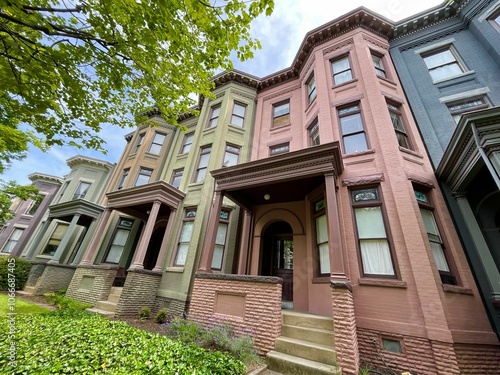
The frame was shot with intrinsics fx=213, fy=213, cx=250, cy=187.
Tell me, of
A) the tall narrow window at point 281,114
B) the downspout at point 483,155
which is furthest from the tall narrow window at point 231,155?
the downspout at point 483,155

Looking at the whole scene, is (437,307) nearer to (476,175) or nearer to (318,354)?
(318,354)

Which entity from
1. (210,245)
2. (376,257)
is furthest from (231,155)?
(376,257)

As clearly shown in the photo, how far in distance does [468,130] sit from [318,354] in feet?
20.5

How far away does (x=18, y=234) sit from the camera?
2073 cm

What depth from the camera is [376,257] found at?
6.01 m

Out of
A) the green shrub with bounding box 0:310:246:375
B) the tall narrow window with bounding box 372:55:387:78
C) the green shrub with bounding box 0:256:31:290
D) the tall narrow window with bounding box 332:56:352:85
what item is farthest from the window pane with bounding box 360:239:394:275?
the green shrub with bounding box 0:256:31:290

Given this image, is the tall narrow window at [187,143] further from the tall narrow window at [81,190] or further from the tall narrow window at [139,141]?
the tall narrow window at [81,190]

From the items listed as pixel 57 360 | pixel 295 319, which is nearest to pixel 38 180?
pixel 57 360

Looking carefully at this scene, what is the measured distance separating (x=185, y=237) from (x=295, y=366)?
6683 mm

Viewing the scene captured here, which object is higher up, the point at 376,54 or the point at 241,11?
the point at 376,54

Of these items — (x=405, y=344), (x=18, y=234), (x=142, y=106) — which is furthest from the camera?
(x=18, y=234)

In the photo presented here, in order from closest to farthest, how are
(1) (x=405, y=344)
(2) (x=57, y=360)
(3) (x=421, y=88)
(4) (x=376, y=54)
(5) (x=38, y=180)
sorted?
(2) (x=57, y=360) → (1) (x=405, y=344) → (3) (x=421, y=88) → (4) (x=376, y=54) → (5) (x=38, y=180)

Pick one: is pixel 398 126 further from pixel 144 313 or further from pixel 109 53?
pixel 144 313

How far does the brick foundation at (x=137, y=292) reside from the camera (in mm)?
7566
